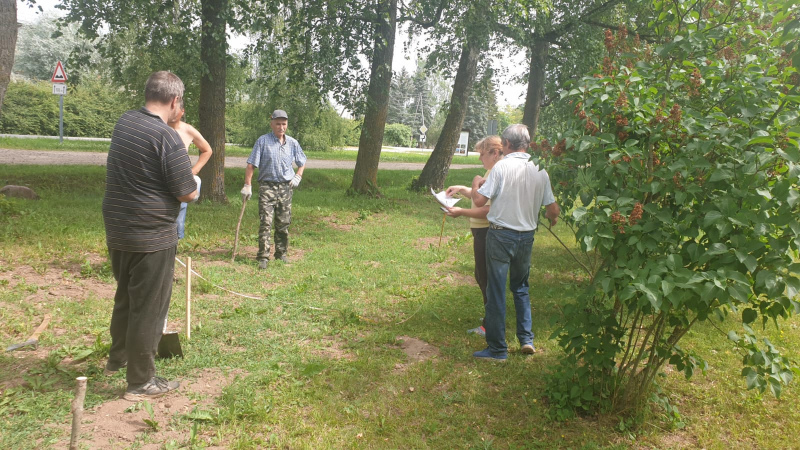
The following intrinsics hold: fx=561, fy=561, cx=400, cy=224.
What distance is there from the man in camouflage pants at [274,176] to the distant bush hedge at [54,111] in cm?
2318

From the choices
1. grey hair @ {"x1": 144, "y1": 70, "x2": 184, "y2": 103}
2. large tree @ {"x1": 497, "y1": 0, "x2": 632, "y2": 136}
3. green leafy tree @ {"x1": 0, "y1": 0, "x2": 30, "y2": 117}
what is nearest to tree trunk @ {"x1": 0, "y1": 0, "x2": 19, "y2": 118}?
green leafy tree @ {"x1": 0, "y1": 0, "x2": 30, "y2": 117}

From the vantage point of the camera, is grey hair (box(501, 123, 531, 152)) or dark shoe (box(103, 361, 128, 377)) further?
grey hair (box(501, 123, 531, 152))

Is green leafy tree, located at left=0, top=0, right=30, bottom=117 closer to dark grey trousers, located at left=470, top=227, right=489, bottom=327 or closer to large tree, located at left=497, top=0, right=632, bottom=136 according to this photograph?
dark grey trousers, located at left=470, top=227, right=489, bottom=327

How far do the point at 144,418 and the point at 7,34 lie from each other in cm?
745

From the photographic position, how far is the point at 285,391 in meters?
4.13

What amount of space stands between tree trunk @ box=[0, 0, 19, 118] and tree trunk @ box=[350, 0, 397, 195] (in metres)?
6.83

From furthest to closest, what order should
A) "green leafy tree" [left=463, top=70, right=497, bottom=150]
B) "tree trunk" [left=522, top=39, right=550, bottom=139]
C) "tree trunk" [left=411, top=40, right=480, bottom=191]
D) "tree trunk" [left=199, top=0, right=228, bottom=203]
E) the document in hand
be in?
"green leafy tree" [left=463, top=70, right=497, bottom=150] → "tree trunk" [left=522, top=39, right=550, bottom=139] → "tree trunk" [left=411, top=40, right=480, bottom=191] → "tree trunk" [left=199, top=0, right=228, bottom=203] → the document in hand

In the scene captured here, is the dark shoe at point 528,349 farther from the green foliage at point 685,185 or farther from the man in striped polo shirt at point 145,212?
the man in striped polo shirt at point 145,212

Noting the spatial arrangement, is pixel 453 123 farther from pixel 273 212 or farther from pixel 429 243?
pixel 273 212

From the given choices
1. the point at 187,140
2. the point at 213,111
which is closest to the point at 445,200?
the point at 187,140

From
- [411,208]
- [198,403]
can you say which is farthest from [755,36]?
[411,208]

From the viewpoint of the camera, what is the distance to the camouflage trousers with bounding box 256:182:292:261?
7.59m

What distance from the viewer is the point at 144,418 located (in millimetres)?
3621

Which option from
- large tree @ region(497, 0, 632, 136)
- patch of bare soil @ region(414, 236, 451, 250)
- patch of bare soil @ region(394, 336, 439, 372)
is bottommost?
patch of bare soil @ region(394, 336, 439, 372)
